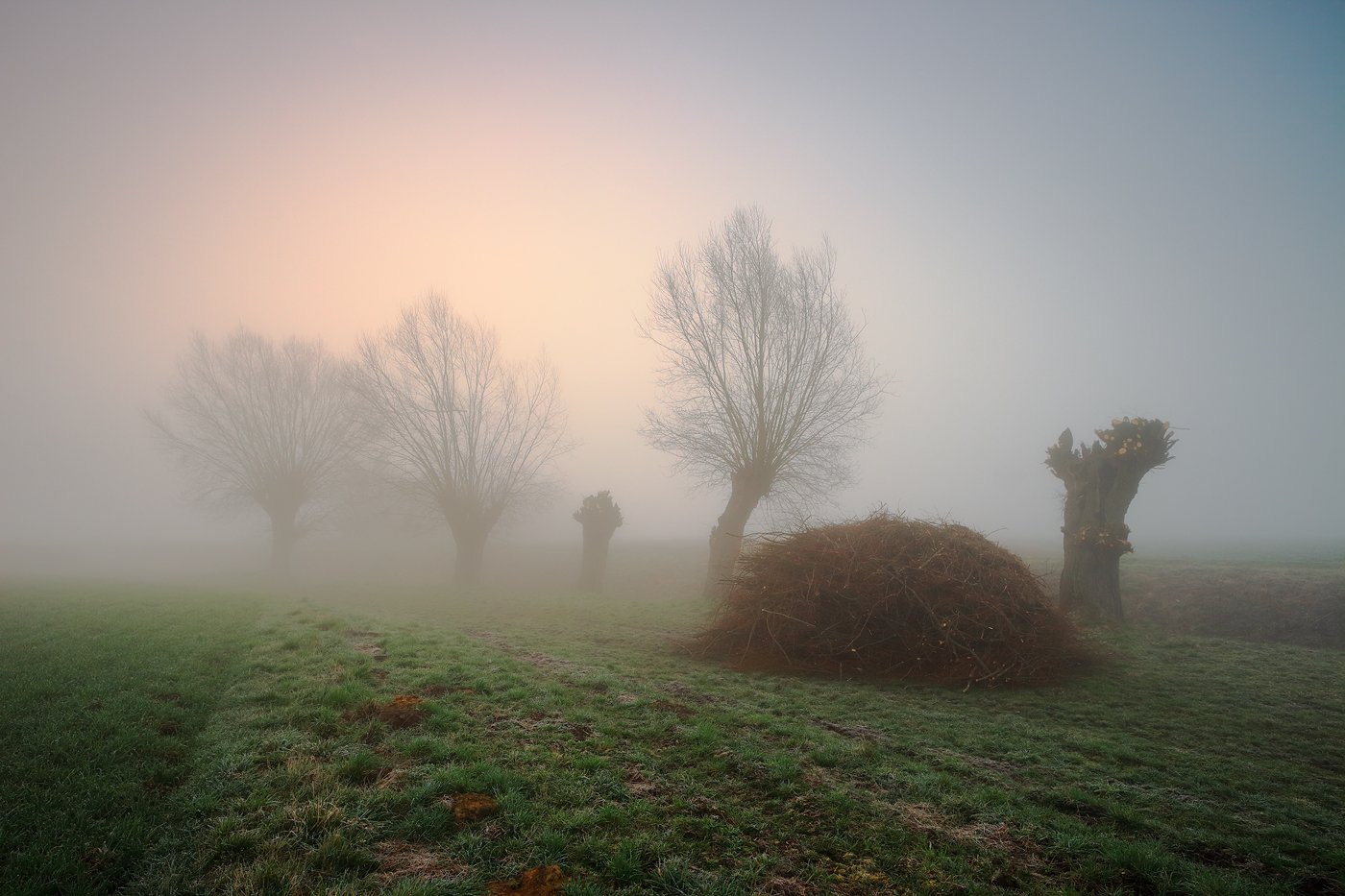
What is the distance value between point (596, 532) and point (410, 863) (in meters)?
20.9

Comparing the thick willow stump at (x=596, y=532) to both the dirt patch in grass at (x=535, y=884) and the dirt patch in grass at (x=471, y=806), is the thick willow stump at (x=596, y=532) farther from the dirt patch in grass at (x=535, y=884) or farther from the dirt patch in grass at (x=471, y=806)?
the dirt patch in grass at (x=535, y=884)

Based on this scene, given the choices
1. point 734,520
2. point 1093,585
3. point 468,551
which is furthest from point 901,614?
point 468,551

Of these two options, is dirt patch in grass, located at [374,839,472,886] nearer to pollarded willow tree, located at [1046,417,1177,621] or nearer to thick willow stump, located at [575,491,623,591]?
pollarded willow tree, located at [1046,417,1177,621]

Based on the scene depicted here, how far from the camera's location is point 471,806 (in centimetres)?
411

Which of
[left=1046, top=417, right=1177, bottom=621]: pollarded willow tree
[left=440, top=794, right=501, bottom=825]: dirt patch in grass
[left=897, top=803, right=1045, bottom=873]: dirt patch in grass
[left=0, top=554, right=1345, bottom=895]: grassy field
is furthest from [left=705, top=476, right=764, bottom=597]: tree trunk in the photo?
[left=440, top=794, right=501, bottom=825]: dirt patch in grass

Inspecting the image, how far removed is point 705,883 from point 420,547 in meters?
41.4

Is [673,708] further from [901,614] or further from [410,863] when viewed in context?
[901,614]

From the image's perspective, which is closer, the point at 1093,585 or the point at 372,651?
the point at 372,651

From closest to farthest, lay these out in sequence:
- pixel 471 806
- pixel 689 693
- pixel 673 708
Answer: pixel 471 806 → pixel 673 708 → pixel 689 693

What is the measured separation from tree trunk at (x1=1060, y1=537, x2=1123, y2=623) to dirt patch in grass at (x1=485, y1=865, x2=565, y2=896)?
13590 millimetres

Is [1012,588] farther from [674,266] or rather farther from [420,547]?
[420,547]

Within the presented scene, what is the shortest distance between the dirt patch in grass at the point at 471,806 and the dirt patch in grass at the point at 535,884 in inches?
31.2

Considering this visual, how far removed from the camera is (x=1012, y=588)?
927 centimetres

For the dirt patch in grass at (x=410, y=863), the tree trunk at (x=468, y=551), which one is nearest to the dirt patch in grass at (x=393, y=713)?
the dirt patch in grass at (x=410, y=863)
